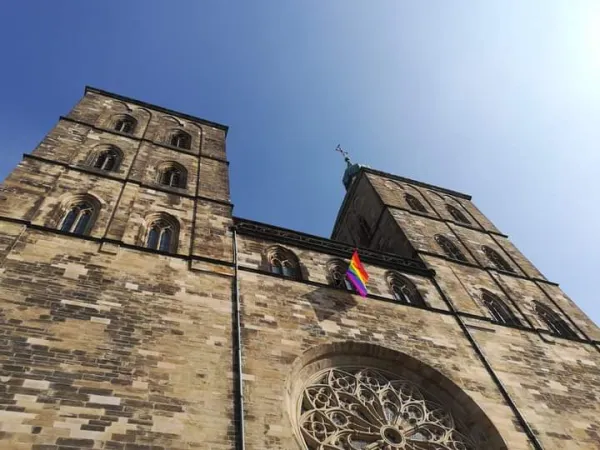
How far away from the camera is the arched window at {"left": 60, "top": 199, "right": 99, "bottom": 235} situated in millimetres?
9750

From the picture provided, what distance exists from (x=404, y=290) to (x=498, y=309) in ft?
9.21

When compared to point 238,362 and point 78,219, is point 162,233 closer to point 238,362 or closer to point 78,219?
point 78,219

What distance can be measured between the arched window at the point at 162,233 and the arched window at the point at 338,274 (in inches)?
146

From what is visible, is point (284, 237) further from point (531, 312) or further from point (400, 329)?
point (531, 312)

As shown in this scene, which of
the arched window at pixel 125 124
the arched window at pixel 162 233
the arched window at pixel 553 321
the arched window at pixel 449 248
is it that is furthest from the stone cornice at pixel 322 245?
the arched window at pixel 125 124

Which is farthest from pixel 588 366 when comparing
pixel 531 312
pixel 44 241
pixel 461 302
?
pixel 44 241

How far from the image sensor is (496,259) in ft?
53.5

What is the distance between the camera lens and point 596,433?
29.7 ft

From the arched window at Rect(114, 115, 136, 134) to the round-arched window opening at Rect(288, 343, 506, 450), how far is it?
10923 millimetres

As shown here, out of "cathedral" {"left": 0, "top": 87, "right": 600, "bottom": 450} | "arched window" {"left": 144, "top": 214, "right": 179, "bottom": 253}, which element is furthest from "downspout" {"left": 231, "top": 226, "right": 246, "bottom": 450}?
"arched window" {"left": 144, "top": 214, "right": 179, "bottom": 253}

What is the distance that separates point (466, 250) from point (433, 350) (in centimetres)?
681

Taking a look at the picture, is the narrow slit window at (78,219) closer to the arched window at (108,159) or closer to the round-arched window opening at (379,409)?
the arched window at (108,159)

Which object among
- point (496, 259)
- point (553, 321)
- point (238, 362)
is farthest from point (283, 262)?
point (496, 259)

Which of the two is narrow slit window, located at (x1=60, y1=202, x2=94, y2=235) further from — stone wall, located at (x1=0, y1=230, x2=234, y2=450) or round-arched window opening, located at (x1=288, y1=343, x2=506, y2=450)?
round-arched window opening, located at (x1=288, y1=343, x2=506, y2=450)
